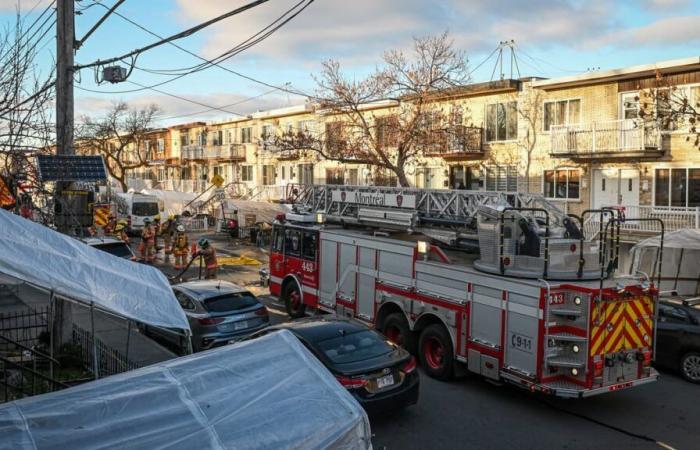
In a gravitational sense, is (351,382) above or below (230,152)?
below

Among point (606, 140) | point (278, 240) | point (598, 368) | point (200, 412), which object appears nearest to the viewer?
point (200, 412)

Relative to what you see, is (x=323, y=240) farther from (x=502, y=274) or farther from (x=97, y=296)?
(x=97, y=296)

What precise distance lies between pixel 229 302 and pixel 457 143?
57.3ft

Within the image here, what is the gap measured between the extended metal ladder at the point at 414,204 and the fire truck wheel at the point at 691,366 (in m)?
3.34

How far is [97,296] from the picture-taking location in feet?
20.5

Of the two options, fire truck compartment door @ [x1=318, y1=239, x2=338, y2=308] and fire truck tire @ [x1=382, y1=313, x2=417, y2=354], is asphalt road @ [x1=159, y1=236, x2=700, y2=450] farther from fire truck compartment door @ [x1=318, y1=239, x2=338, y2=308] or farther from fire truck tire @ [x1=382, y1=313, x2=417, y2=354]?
fire truck compartment door @ [x1=318, y1=239, x2=338, y2=308]

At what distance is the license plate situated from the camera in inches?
312

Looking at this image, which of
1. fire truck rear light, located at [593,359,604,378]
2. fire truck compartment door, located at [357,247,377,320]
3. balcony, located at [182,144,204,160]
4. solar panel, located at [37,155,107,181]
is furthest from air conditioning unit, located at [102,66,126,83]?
balcony, located at [182,144,204,160]

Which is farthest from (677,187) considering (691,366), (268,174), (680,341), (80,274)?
(268,174)

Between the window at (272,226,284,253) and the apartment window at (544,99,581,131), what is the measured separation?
1358 centimetres

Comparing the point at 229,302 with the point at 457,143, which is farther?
the point at 457,143

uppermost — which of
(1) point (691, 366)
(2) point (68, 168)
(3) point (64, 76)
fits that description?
(3) point (64, 76)

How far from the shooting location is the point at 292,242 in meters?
15.4

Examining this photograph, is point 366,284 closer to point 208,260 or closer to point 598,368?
point 598,368
